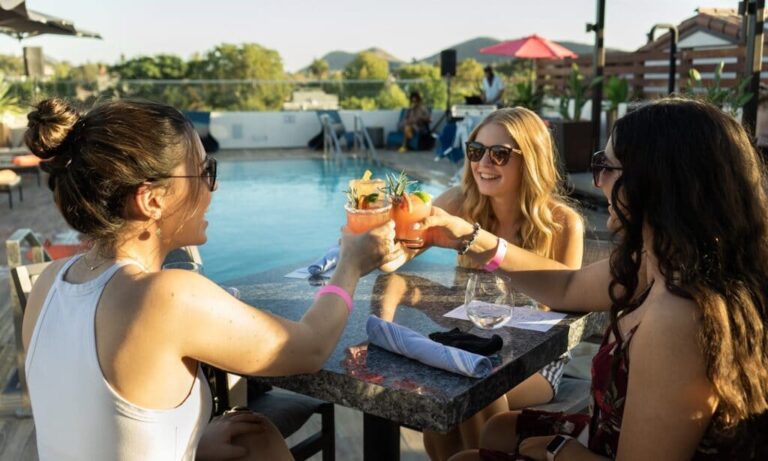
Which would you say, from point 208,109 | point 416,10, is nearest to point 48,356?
point 208,109

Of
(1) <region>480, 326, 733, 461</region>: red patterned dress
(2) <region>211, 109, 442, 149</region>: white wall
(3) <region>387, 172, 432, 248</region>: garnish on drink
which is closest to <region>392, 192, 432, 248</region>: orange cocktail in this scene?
(3) <region>387, 172, 432, 248</region>: garnish on drink

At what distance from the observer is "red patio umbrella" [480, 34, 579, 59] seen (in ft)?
47.0

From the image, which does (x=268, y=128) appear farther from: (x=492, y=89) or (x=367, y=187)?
(x=367, y=187)

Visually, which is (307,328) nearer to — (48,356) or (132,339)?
(132,339)

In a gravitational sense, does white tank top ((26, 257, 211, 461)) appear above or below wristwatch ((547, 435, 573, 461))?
above

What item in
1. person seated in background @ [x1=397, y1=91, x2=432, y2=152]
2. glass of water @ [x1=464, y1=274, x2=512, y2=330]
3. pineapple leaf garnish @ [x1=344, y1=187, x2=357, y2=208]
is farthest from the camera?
person seated in background @ [x1=397, y1=91, x2=432, y2=152]

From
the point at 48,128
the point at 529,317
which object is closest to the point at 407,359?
the point at 529,317

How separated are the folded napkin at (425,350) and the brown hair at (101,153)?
56 cm

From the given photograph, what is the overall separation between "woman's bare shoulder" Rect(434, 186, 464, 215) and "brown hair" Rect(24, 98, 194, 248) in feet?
5.16

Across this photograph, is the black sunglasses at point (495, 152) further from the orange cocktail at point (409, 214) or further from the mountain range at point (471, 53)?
the mountain range at point (471, 53)

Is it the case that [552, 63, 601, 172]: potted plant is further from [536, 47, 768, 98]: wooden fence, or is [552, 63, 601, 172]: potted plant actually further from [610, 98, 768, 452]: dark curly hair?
[610, 98, 768, 452]: dark curly hair

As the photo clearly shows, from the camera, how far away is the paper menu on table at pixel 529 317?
1.71 metres

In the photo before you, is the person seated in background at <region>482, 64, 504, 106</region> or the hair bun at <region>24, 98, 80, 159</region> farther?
the person seated in background at <region>482, 64, 504, 106</region>

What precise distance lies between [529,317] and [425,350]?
0.46 meters
